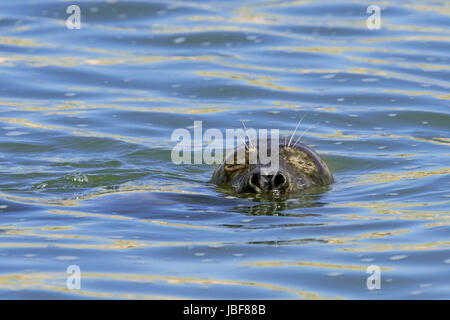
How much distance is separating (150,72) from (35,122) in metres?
2.73

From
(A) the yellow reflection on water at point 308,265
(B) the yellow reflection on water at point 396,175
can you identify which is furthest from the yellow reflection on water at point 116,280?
(B) the yellow reflection on water at point 396,175

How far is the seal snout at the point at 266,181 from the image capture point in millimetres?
8133

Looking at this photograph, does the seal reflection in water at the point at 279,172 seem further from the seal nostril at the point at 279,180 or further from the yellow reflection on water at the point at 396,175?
the yellow reflection on water at the point at 396,175

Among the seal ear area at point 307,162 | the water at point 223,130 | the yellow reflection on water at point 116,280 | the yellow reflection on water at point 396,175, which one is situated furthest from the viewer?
the yellow reflection on water at point 396,175

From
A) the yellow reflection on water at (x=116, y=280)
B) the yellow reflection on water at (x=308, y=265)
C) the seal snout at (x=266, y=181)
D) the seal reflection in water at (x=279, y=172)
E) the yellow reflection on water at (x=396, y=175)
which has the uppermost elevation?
the yellow reflection on water at (x=396, y=175)

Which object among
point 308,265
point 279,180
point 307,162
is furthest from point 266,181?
point 308,265

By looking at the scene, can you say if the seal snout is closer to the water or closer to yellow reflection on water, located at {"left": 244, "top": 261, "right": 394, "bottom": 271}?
Result: the water

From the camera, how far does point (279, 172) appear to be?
27.0 ft

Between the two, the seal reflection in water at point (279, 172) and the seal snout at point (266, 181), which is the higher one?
the seal reflection in water at point (279, 172)

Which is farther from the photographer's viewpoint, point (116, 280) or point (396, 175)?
point (396, 175)

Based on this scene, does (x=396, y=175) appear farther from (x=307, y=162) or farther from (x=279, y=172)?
(x=279, y=172)

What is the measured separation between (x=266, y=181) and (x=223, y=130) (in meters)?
3.98

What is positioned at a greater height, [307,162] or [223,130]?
[223,130]

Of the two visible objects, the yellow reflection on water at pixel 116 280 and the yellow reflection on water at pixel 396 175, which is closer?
the yellow reflection on water at pixel 116 280
